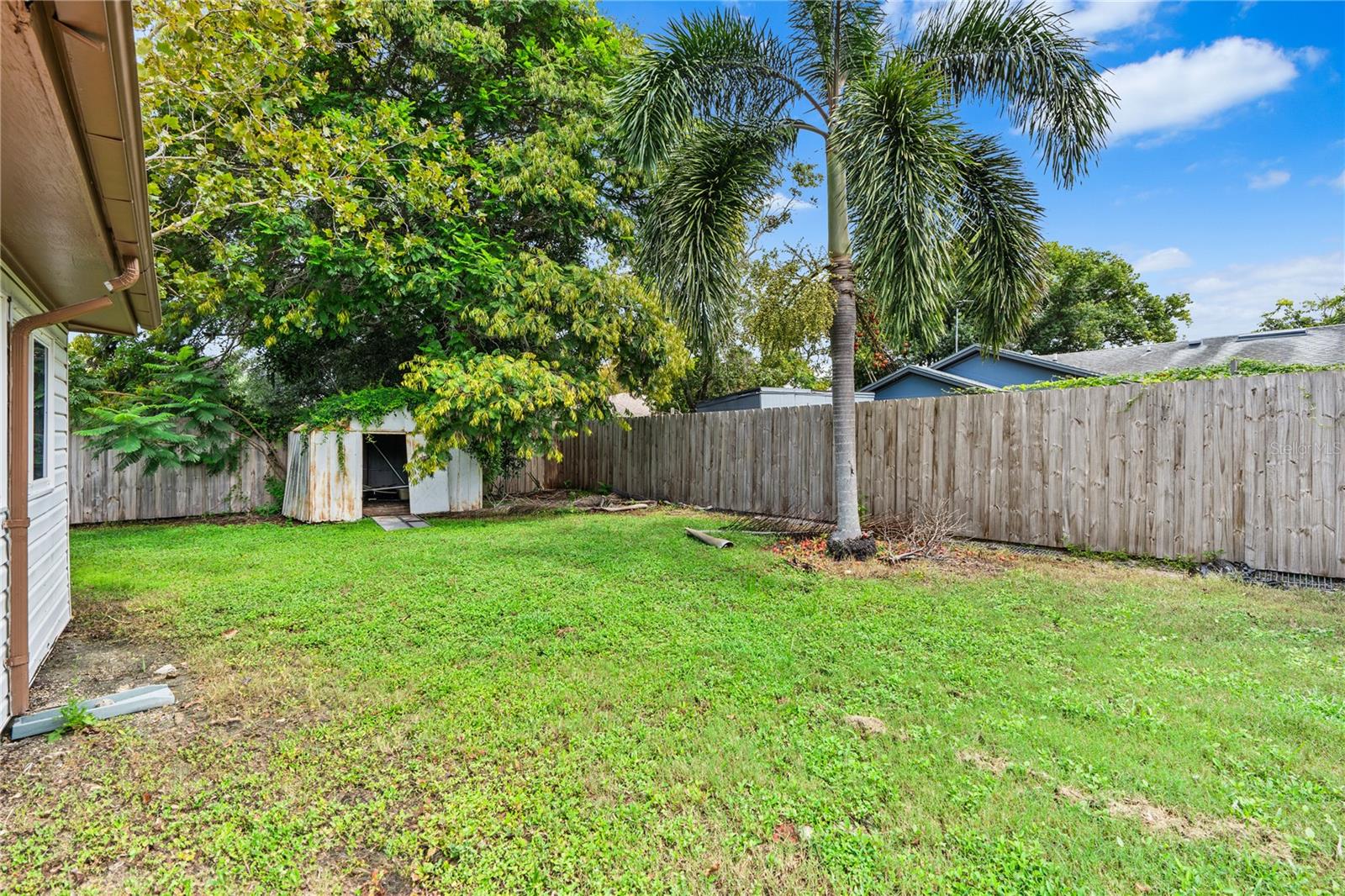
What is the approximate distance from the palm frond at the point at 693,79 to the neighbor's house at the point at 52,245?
13.8 ft

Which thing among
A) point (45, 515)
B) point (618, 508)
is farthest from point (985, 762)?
point (618, 508)

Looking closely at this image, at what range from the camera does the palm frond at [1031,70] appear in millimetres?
5816

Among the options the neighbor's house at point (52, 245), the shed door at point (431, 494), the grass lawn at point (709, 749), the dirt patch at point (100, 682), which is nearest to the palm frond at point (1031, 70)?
the grass lawn at point (709, 749)

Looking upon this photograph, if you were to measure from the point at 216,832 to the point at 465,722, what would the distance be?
0.92 metres

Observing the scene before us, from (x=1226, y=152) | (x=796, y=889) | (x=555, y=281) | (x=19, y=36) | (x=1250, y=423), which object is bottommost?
(x=796, y=889)

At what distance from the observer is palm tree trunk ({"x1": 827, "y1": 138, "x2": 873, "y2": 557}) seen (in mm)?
6094

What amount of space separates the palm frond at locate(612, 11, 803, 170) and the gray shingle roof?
9785 mm

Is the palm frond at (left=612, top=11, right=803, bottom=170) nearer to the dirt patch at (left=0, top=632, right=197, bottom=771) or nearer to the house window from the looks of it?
the house window

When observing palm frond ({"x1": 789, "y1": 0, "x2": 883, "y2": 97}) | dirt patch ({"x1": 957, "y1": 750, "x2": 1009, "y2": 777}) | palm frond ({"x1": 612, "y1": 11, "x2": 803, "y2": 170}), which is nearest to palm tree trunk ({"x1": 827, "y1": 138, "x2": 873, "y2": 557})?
palm frond ({"x1": 789, "y1": 0, "x2": 883, "y2": 97})

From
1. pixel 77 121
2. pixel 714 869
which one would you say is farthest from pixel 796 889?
pixel 77 121

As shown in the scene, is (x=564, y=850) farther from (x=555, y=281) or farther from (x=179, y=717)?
(x=555, y=281)

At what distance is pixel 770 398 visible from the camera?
42.7ft

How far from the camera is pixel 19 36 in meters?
1.32

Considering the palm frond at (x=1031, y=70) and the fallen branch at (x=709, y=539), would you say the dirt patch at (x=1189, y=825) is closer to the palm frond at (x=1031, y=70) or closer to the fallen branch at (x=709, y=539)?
the fallen branch at (x=709, y=539)
